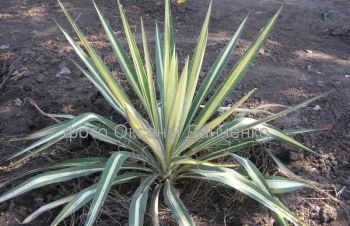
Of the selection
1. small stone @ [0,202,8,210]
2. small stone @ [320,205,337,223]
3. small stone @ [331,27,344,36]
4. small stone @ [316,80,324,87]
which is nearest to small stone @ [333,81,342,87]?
small stone @ [316,80,324,87]

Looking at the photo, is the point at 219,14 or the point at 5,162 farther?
the point at 219,14

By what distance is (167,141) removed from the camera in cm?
164

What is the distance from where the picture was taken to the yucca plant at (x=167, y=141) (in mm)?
1513

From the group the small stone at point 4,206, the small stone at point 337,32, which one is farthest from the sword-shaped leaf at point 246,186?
the small stone at point 337,32

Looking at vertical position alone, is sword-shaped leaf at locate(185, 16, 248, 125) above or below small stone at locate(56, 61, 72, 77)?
above

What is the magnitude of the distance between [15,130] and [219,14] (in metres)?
2.04

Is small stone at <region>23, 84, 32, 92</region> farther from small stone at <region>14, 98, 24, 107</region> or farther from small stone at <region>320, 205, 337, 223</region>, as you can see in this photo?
small stone at <region>320, 205, 337, 223</region>

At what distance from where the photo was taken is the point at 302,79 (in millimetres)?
2648

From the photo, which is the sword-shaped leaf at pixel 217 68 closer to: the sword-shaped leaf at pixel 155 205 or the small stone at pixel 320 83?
the sword-shaped leaf at pixel 155 205

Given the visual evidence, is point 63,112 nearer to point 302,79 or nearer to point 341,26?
point 302,79

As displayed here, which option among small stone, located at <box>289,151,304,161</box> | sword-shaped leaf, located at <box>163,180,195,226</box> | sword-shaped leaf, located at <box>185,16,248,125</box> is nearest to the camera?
sword-shaped leaf, located at <box>163,180,195,226</box>

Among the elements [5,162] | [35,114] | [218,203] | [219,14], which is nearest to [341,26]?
[219,14]

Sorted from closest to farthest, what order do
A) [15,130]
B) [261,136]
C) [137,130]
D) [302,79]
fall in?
[137,130] < [261,136] < [15,130] < [302,79]

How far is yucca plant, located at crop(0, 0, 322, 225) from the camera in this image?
1513 millimetres
